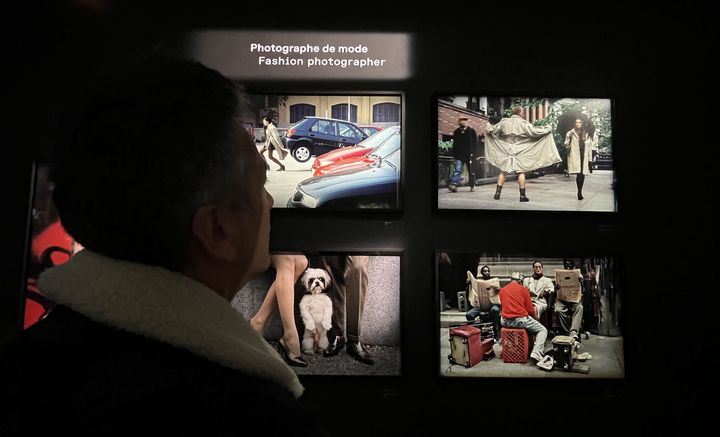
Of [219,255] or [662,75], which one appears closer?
[219,255]

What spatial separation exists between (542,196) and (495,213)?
0.27 metres

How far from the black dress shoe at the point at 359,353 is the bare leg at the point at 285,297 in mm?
275

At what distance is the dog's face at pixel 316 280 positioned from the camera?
3.04 m

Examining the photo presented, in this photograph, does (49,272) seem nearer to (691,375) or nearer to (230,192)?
(230,192)

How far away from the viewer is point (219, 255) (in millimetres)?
951

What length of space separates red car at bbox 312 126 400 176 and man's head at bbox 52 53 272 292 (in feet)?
7.23

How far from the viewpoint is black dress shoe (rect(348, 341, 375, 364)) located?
119 inches

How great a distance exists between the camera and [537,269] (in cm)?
308

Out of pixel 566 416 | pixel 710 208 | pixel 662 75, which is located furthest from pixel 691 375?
pixel 662 75

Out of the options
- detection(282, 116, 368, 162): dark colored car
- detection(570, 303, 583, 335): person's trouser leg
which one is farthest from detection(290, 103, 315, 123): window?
detection(570, 303, 583, 335): person's trouser leg

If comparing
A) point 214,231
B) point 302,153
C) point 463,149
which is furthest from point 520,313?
point 214,231

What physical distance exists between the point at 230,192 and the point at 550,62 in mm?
2804

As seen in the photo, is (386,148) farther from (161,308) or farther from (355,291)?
(161,308)

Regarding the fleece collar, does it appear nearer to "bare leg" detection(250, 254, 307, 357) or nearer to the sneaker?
"bare leg" detection(250, 254, 307, 357)
